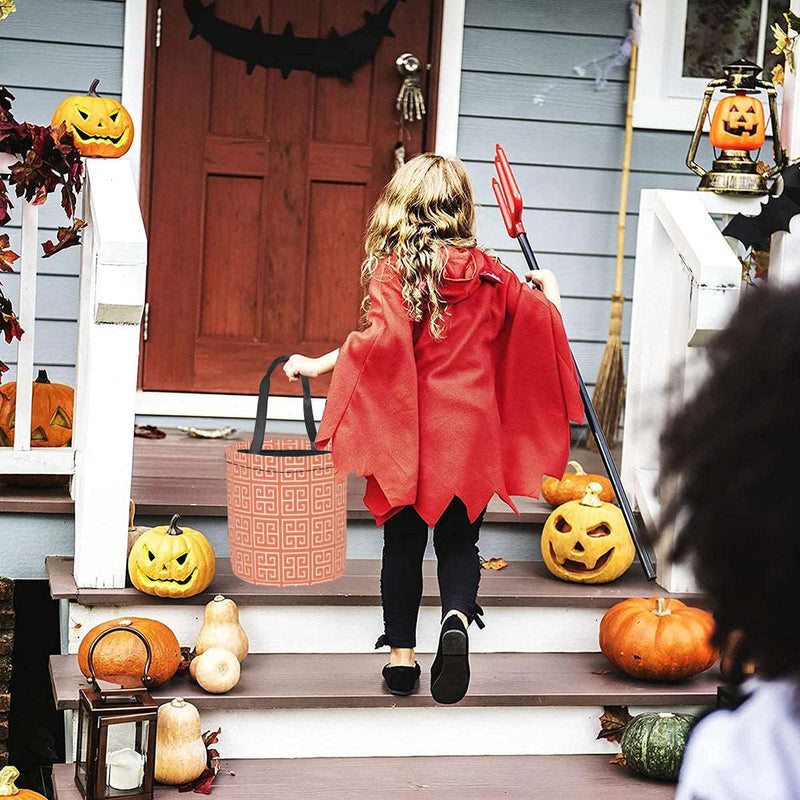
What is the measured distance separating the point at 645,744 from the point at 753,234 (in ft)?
6.03

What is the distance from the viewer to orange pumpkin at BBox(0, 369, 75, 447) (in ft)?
13.1

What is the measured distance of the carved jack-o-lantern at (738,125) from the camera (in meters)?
4.52

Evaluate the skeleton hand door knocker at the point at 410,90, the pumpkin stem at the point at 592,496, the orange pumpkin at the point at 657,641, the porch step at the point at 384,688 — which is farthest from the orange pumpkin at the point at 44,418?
the skeleton hand door knocker at the point at 410,90

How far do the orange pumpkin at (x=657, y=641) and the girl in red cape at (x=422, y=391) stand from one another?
46 centimetres

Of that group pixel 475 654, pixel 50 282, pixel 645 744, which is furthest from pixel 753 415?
pixel 50 282

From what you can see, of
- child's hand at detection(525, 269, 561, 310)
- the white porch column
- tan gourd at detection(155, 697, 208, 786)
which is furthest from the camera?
child's hand at detection(525, 269, 561, 310)

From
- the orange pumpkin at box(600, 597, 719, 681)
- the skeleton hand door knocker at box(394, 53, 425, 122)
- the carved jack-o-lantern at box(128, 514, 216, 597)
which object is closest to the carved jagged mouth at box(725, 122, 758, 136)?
the skeleton hand door knocker at box(394, 53, 425, 122)

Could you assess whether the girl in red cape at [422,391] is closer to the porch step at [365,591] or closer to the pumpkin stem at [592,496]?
the porch step at [365,591]

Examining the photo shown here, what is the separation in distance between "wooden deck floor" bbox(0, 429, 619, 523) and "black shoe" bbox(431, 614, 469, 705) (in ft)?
3.09

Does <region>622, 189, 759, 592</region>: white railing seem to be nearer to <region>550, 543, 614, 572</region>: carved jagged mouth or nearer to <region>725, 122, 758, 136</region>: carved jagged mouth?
<region>550, 543, 614, 572</region>: carved jagged mouth

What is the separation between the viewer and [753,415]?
0.84m

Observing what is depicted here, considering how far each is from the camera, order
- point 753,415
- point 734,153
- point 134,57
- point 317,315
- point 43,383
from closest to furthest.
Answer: point 753,415 → point 43,383 → point 734,153 → point 134,57 → point 317,315

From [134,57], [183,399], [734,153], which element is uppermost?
[134,57]

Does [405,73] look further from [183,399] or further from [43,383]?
[43,383]
